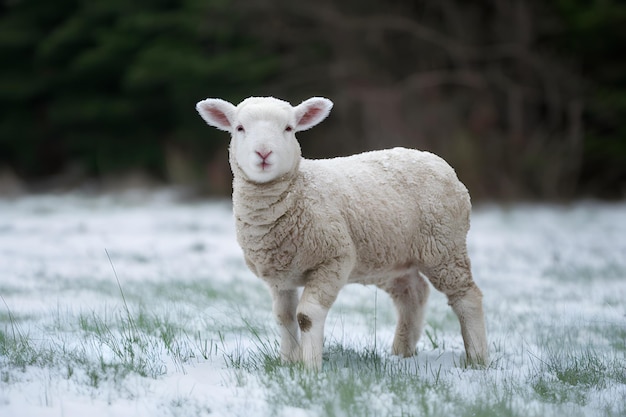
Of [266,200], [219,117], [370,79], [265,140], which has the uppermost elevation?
[370,79]

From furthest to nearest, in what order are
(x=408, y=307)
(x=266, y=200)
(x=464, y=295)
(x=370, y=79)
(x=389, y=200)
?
1. (x=370, y=79)
2. (x=408, y=307)
3. (x=464, y=295)
4. (x=389, y=200)
5. (x=266, y=200)

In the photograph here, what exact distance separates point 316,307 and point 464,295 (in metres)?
1.04

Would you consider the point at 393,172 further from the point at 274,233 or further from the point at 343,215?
the point at 274,233

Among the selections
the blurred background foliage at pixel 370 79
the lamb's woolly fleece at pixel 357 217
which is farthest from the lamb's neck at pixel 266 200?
the blurred background foliage at pixel 370 79

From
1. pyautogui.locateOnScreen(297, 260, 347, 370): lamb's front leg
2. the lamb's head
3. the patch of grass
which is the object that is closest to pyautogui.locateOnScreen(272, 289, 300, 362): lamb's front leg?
pyautogui.locateOnScreen(297, 260, 347, 370): lamb's front leg

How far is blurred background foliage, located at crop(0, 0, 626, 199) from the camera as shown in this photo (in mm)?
13523

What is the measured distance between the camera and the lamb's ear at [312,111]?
4066 mm

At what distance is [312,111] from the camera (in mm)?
4113

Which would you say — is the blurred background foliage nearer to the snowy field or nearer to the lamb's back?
the snowy field

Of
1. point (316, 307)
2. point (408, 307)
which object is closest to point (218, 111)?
point (316, 307)

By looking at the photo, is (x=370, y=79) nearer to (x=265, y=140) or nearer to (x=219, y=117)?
(x=219, y=117)

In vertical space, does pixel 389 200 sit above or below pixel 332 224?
above

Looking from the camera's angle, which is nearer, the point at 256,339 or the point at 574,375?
the point at 574,375

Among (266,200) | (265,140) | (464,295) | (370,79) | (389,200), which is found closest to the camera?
(265,140)
